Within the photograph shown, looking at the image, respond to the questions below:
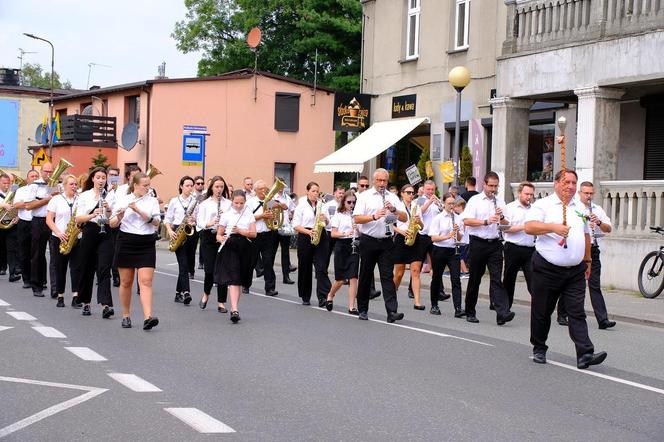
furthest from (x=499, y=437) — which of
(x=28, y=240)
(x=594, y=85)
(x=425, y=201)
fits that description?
(x=594, y=85)

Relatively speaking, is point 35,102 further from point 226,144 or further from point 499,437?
point 499,437

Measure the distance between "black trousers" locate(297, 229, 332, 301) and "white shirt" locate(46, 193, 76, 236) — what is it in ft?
11.4

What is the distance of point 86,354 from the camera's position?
10703 millimetres

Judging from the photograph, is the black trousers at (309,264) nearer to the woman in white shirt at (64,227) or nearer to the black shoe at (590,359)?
the woman in white shirt at (64,227)

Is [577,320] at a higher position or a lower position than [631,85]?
lower

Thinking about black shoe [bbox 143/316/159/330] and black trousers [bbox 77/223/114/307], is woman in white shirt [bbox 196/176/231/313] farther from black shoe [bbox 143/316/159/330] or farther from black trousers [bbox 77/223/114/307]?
black shoe [bbox 143/316/159/330]

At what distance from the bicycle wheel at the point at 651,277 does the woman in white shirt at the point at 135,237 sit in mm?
8698

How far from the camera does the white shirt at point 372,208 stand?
47.0 feet

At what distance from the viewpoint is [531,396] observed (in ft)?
29.6

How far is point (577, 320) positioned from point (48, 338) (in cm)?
527

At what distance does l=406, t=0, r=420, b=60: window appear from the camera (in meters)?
30.6

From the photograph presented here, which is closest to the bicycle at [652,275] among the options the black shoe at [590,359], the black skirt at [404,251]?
the black skirt at [404,251]

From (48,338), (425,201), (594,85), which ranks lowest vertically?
(48,338)

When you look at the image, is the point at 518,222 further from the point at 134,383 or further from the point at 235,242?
the point at 134,383
